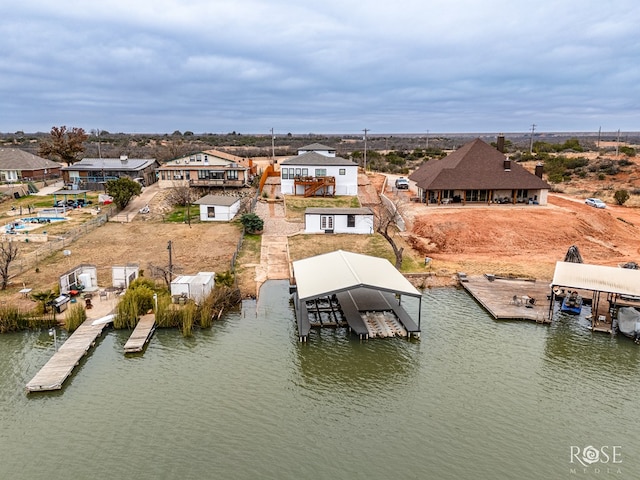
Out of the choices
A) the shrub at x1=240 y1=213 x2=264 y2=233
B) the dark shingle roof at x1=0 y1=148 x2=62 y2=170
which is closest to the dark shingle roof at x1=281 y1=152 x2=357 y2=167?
the shrub at x1=240 y1=213 x2=264 y2=233

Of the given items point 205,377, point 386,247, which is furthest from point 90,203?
point 205,377

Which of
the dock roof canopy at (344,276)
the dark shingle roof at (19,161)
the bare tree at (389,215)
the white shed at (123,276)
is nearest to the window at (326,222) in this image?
the bare tree at (389,215)

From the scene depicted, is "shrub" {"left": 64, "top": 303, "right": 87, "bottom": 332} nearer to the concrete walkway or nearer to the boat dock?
the concrete walkway

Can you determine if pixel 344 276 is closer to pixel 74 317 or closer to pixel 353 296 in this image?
pixel 353 296

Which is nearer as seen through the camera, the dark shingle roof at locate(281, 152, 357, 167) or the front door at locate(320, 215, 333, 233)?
the front door at locate(320, 215, 333, 233)

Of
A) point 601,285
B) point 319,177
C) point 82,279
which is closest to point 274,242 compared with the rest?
point 82,279

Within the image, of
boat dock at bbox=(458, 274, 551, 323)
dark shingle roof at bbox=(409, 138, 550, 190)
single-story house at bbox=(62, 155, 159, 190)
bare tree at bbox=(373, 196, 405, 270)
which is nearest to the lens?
boat dock at bbox=(458, 274, 551, 323)

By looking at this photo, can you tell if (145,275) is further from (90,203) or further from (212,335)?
(90,203)
